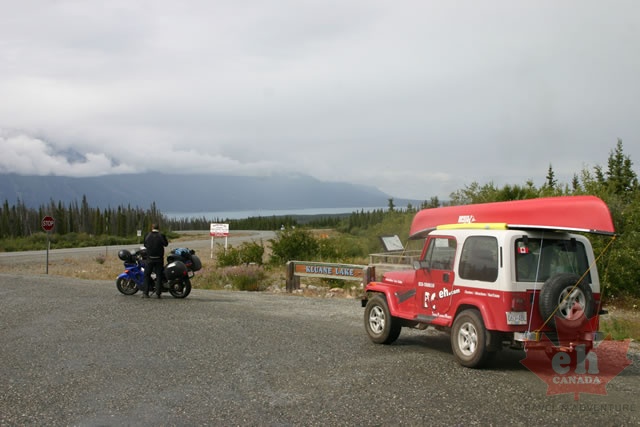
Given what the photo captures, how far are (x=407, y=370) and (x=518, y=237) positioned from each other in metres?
2.34

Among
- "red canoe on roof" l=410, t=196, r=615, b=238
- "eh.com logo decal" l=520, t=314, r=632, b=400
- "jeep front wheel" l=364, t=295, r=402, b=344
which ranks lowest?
"eh.com logo decal" l=520, t=314, r=632, b=400

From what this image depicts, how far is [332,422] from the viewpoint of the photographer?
20.6 feet

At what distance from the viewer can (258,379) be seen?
8055mm

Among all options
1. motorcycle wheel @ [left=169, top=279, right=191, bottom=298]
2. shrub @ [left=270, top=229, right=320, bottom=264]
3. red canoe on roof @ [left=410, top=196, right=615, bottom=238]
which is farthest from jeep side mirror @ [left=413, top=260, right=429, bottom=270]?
shrub @ [left=270, top=229, right=320, bottom=264]

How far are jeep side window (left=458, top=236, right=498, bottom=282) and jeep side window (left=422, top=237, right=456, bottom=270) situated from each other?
0.95ft

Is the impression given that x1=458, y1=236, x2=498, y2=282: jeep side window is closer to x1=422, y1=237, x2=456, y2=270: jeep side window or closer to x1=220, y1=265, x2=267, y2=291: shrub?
x1=422, y1=237, x2=456, y2=270: jeep side window

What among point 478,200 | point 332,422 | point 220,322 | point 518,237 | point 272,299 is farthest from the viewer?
point 478,200

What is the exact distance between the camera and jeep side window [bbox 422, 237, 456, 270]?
30.6ft

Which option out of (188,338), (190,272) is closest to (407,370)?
(188,338)

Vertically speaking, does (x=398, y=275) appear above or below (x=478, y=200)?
below

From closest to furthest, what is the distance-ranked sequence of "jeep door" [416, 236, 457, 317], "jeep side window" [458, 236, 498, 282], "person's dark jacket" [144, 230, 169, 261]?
"jeep side window" [458, 236, 498, 282] < "jeep door" [416, 236, 457, 317] < "person's dark jacket" [144, 230, 169, 261]

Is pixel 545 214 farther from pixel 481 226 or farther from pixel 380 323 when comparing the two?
pixel 380 323

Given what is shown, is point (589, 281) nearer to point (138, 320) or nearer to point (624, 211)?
point (138, 320)

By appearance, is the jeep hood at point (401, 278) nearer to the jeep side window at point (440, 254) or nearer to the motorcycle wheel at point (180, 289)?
the jeep side window at point (440, 254)
